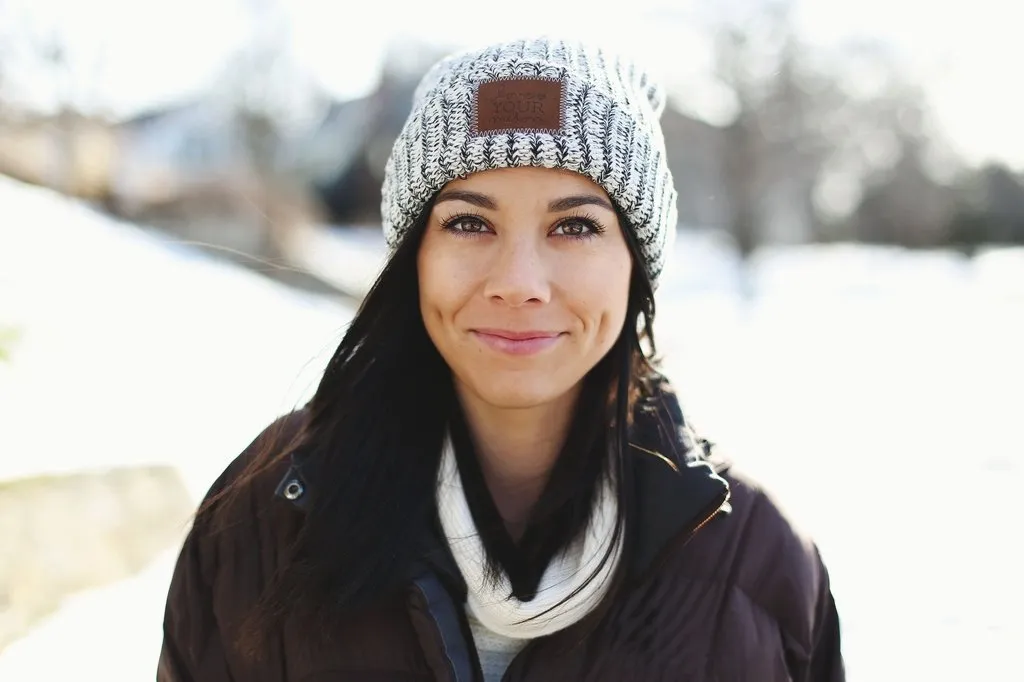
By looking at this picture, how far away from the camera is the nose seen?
159 cm

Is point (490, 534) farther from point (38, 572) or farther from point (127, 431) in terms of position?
point (127, 431)

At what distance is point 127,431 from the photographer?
4312 millimetres

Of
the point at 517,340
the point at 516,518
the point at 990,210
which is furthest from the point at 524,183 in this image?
the point at 990,210

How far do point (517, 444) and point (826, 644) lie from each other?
2.59ft

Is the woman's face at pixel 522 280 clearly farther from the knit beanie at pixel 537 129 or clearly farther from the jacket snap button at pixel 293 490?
the jacket snap button at pixel 293 490

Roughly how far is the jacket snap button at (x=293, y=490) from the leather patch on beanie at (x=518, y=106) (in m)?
0.80

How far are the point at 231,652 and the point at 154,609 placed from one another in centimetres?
189

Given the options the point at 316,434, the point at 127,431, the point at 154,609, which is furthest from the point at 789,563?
the point at 127,431

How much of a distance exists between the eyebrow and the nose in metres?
0.09

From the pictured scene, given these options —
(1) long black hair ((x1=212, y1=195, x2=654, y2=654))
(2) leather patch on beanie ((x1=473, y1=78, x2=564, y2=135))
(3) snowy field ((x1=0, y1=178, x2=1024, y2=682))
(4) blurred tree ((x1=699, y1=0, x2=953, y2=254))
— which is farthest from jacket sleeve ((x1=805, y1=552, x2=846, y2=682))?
(4) blurred tree ((x1=699, y1=0, x2=953, y2=254))

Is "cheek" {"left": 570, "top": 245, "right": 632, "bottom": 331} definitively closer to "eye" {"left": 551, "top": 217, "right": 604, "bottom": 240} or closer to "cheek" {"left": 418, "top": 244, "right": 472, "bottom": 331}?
"eye" {"left": 551, "top": 217, "right": 604, "bottom": 240}

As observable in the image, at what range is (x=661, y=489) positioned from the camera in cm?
172

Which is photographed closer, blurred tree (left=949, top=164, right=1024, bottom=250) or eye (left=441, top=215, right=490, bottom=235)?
eye (left=441, top=215, right=490, bottom=235)

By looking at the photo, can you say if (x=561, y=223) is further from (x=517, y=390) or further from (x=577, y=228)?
(x=517, y=390)
